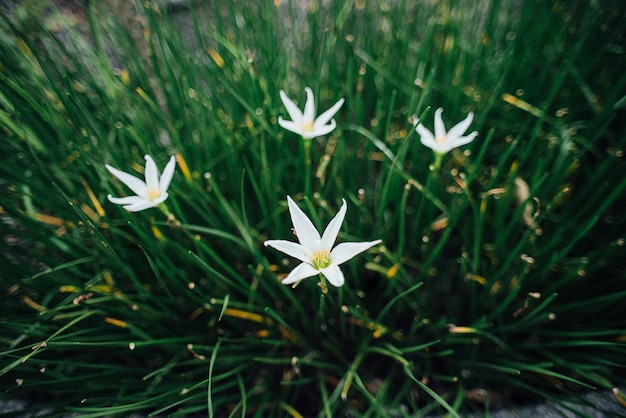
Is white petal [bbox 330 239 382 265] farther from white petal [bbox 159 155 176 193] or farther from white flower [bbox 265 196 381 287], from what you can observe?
white petal [bbox 159 155 176 193]

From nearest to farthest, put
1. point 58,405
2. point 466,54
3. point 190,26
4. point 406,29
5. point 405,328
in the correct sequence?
point 58,405
point 405,328
point 466,54
point 406,29
point 190,26

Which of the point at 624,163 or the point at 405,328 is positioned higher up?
the point at 624,163

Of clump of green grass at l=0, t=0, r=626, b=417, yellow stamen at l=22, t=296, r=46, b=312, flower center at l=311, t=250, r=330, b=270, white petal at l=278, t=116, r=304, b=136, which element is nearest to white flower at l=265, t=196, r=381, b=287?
flower center at l=311, t=250, r=330, b=270

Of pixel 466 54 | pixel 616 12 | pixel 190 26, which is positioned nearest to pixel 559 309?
pixel 466 54

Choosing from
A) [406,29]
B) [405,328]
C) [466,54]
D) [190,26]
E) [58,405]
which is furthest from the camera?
[190,26]

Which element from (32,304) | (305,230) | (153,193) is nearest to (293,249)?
(305,230)

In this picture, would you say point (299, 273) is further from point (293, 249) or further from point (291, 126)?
point (291, 126)

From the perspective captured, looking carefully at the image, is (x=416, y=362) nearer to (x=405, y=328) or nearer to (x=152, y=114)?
(x=405, y=328)
